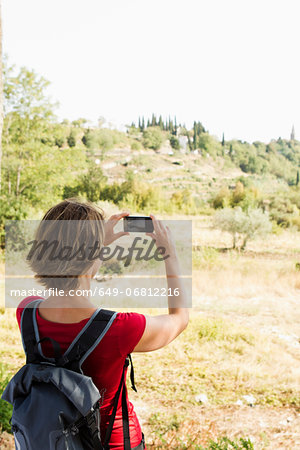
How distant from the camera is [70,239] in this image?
958 mm

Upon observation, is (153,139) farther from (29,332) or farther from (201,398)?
(29,332)

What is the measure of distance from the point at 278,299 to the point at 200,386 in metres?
3.77

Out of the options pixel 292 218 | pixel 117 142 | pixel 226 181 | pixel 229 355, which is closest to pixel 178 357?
pixel 229 355

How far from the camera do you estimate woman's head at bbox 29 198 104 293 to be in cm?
96

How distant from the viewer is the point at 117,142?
1358 inches

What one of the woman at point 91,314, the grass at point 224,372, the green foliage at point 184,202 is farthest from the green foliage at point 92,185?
the woman at point 91,314

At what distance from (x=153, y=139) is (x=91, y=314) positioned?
3566 cm

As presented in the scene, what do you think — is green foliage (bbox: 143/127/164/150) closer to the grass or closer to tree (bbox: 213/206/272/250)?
tree (bbox: 213/206/272/250)

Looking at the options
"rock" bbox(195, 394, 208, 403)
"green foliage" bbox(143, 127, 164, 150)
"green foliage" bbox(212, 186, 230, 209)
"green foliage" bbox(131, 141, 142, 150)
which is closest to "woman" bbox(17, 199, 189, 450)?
"rock" bbox(195, 394, 208, 403)

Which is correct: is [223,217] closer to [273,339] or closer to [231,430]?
[273,339]

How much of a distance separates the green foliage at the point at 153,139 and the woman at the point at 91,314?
1361 inches

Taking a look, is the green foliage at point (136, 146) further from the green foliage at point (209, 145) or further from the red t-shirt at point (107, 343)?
the red t-shirt at point (107, 343)

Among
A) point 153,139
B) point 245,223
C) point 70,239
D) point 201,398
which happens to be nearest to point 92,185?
point 245,223

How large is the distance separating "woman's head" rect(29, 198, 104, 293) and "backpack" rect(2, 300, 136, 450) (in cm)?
13
